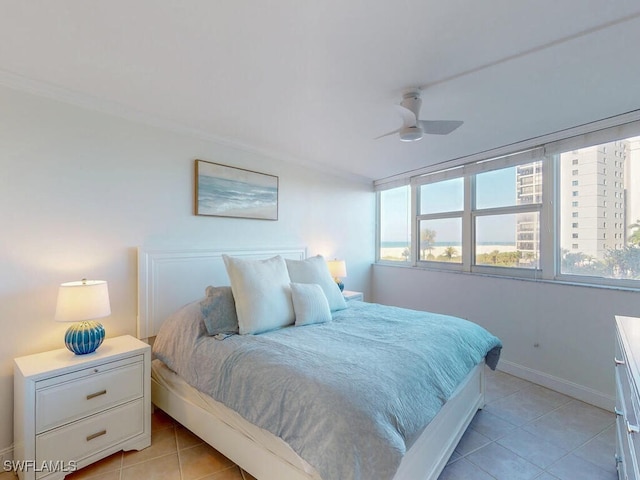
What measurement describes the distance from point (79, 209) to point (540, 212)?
394 centimetres

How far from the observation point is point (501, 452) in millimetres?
1971

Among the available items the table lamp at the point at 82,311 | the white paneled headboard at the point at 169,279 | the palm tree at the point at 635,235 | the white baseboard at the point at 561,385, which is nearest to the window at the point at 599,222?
the palm tree at the point at 635,235

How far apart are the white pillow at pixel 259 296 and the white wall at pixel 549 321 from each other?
222 cm

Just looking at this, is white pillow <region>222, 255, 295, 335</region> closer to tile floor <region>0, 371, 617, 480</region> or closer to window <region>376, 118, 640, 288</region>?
tile floor <region>0, 371, 617, 480</region>

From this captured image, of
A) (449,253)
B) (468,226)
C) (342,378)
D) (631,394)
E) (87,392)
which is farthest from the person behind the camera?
(449,253)

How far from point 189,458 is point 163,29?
242 cm

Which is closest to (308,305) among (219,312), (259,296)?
(259,296)

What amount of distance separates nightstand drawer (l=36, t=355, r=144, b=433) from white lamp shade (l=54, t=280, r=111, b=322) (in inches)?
12.6

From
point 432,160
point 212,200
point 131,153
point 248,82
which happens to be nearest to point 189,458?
point 212,200

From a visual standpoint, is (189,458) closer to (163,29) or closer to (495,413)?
(495,413)

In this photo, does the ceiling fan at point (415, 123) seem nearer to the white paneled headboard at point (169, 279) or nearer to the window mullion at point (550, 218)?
the window mullion at point (550, 218)

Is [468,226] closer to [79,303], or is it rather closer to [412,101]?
[412,101]

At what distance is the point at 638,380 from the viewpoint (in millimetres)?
1007

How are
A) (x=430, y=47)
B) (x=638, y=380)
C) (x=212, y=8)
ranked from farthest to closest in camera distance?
1. (x=430, y=47)
2. (x=212, y=8)
3. (x=638, y=380)
